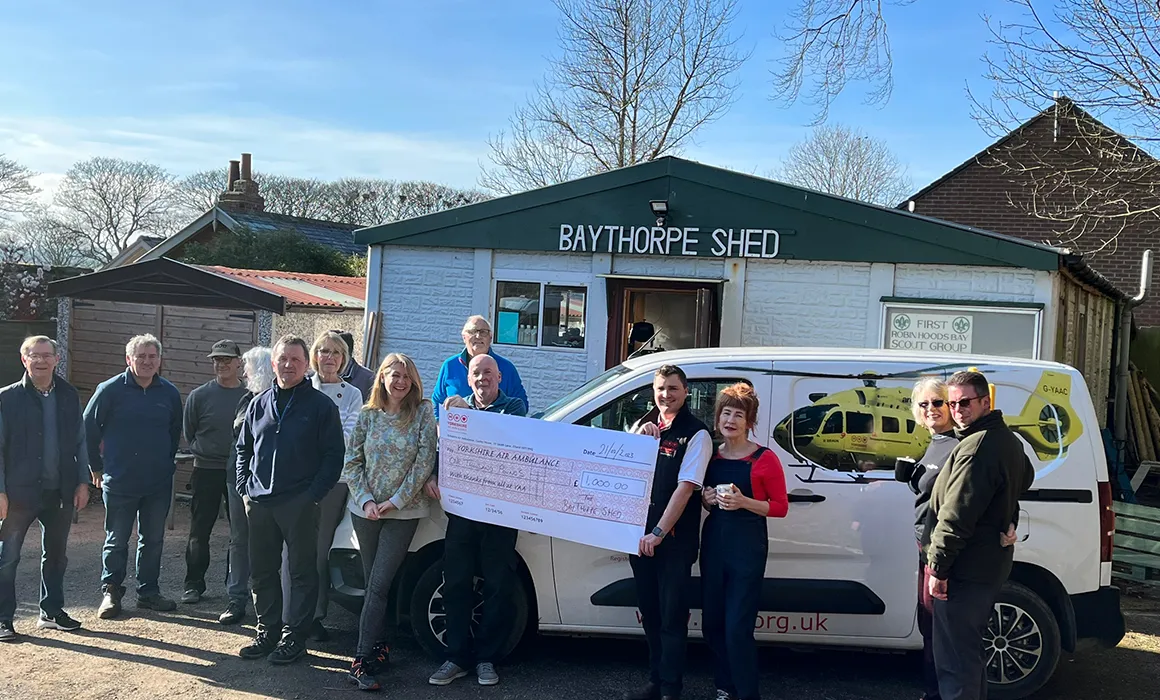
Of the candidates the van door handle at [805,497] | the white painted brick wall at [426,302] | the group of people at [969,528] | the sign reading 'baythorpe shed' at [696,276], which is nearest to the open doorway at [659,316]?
the sign reading 'baythorpe shed' at [696,276]

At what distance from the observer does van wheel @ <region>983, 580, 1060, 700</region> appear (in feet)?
15.7

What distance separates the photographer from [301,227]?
2419 cm

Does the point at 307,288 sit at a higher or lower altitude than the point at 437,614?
higher

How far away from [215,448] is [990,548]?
498 cm

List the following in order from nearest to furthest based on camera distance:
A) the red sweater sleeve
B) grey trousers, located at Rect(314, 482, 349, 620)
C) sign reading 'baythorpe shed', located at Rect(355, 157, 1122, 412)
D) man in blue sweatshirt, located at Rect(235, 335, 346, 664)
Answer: the red sweater sleeve < man in blue sweatshirt, located at Rect(235, 335, 346, 664) < grey trousers, located at Rect(314, 482, 349, 620) < sign reading 'baythorpe shed', located at Rect(355, 157, 1122, 412)

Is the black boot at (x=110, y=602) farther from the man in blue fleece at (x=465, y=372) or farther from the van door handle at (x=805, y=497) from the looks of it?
the van door handle at (x=805, y=497)

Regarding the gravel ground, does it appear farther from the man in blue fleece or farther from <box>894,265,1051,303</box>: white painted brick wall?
<box>894,265,1051,303</box>: white painted brick wall

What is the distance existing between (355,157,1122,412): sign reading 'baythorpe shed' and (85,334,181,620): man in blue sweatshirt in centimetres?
456

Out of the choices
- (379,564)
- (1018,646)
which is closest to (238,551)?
(379,564)

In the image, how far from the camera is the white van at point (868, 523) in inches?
188

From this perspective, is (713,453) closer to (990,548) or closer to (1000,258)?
(990,548)

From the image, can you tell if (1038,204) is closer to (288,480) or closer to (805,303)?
(805,303)

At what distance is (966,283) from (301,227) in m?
18.9

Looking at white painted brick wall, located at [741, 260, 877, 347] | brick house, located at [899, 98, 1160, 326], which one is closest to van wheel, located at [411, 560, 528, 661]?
white painted brick wall, located at [741, 260, 877, 347]
